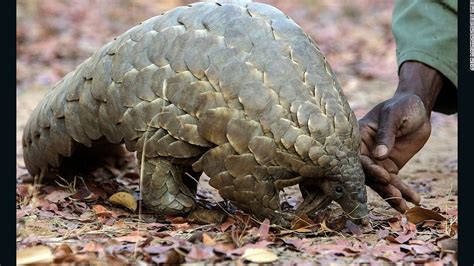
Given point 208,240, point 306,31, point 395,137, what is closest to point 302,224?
point 208,240

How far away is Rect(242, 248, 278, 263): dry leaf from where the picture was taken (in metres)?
3.01

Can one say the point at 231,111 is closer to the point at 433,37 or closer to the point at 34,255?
the point at 34,255

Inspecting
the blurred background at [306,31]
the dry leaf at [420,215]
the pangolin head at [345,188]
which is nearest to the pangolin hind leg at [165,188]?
the pangolin head at [345,188]

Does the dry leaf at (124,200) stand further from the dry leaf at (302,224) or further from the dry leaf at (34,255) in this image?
the dry leaf at (34,255)

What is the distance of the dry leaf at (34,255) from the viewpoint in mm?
2959

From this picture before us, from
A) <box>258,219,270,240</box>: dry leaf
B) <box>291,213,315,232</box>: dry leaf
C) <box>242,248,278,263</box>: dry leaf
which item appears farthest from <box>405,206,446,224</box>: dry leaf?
<box>242,248,278,263</box>: dry leaf

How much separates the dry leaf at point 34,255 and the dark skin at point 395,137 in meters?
1.75

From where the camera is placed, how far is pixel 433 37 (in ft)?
15.9

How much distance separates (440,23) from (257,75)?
6.19 ft

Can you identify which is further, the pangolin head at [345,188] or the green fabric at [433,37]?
the green fabric at [433,37]

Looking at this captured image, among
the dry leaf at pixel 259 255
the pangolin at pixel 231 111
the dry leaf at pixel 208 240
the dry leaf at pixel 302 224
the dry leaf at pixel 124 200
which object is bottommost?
the dry leaf at pixel 259 255

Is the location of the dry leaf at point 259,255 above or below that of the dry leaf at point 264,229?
below

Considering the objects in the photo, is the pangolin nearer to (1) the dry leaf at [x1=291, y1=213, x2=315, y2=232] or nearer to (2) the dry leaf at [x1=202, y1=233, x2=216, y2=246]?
(1) the dry leaf at [x1=291, y1=213, x2=315, y2=232]
